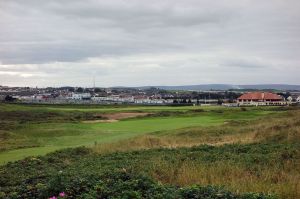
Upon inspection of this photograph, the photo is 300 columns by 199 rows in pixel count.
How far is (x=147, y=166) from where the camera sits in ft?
47.8

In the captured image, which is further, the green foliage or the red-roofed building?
the red-roofed building

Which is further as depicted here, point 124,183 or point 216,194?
point 124,183

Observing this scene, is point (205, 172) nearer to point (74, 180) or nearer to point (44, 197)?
point (74, 180)

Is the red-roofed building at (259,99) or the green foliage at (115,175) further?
the red-roofed building at (259,99)

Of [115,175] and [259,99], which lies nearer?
[115,175]

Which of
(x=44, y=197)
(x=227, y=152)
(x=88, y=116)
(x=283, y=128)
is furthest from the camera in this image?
(x=88, y=116)

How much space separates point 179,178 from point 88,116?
55.3 metres

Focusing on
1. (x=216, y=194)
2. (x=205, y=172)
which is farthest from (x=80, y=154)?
(x=216, y=194)

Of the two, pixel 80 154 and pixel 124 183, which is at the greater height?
pixel 124 183

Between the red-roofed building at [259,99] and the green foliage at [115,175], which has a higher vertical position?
the green foliage at [115,175]

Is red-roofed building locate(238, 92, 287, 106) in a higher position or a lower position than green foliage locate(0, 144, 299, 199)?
lower

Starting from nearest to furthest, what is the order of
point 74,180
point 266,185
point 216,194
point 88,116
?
point 216,194, point 74,180, point 266,185, point 88,116

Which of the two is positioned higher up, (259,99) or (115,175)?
(115,175)

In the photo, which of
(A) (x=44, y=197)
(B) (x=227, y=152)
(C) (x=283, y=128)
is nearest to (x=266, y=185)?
(A) (x=44, y=197)
